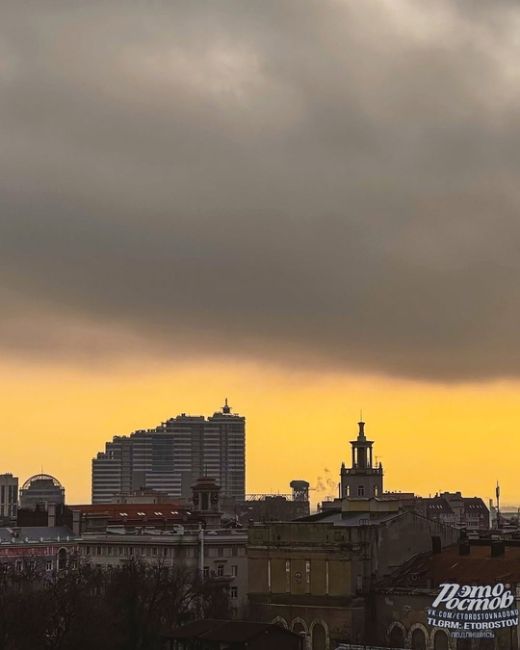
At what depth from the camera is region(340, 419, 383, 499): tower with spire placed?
559 feet

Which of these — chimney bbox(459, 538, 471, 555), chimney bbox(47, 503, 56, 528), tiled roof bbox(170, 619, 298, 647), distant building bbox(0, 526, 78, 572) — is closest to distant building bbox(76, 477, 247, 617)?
distant building bbox(0, 526, 78, 572)

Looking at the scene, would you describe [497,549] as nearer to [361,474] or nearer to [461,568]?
[461,568]

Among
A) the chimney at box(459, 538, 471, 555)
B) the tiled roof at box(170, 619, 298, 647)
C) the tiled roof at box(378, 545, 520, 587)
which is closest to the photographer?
the tiled roof at box(170, 619, 298, 647)

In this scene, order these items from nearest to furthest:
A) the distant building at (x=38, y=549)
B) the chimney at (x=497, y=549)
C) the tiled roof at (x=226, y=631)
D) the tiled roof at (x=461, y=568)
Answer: the tiled roof at (x=226, y=631) < the tiled roof at (x=461, y=568) < the chimney at (x=497, y=549) < the distant building at (x=38, y=549)

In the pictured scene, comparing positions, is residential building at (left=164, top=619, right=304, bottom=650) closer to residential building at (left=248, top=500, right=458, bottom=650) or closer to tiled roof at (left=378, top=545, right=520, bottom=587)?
residential building at (left=248, top=500, right=458, bottom=650)

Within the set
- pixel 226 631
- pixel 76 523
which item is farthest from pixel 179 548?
pixel 226 631

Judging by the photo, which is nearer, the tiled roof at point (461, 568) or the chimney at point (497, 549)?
the tiled roof at point (461, 568)

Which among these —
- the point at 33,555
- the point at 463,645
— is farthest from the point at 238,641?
the point at 33,555

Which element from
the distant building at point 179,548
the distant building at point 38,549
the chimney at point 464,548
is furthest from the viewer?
the distant building at point 38,549

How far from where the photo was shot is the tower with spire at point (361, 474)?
170 metres

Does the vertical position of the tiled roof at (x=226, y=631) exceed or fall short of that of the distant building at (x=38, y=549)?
it falls short

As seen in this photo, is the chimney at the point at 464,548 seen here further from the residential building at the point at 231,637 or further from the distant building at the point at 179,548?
the distant building at the point at 179,548

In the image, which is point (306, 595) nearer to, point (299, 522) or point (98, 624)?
point (299, 522)

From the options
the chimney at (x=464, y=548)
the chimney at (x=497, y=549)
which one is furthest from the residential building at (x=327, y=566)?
the chimney at (x=497, y=549)
